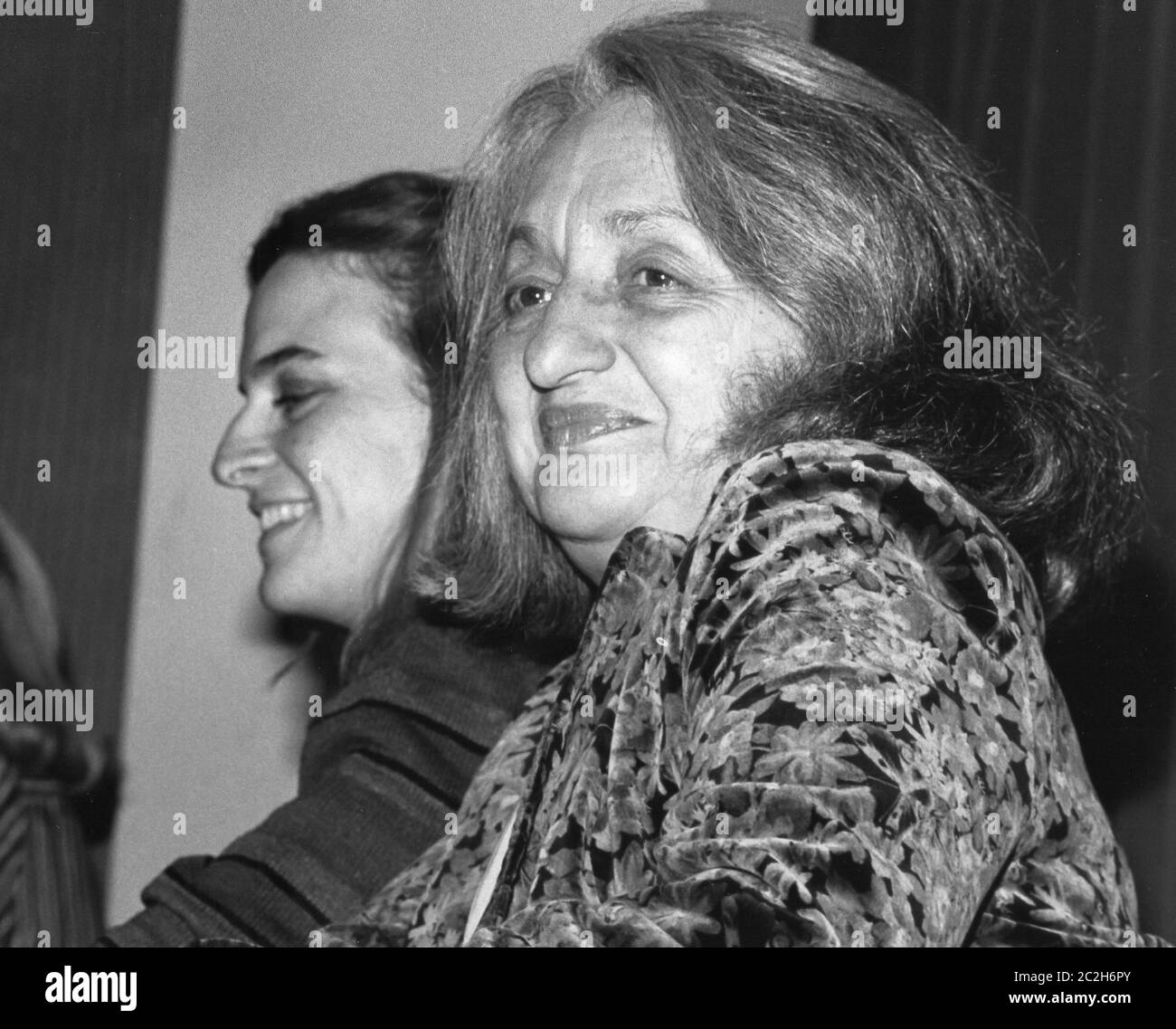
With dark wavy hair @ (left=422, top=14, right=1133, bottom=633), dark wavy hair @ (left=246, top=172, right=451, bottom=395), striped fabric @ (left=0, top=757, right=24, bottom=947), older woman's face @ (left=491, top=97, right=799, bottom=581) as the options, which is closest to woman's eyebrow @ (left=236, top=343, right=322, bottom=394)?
dark wavy hair @ (left=246, top=172, right=451, bottom=395)

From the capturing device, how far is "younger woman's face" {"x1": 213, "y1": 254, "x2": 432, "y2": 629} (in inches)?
65.1

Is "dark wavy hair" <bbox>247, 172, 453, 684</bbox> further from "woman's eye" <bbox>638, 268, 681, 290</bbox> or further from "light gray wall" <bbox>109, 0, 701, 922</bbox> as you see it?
"woman's eye" <bbox>638, 268, 681, 290</bbox>

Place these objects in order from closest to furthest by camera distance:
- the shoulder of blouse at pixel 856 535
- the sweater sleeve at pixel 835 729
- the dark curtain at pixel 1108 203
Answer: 1. the sweater sleeve at pixel 835 729
2. the shoulder of blouse at pixel 856 535
3. the dark curtain at pixel 1108 203

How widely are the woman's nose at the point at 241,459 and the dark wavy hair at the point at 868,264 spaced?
0.69 m

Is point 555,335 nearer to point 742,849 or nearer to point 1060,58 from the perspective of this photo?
point 742,849

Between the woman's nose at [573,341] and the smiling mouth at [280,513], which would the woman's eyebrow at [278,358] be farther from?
the woman's nose at [573,341]

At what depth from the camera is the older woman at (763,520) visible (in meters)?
0.60

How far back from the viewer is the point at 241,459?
69.2 inches

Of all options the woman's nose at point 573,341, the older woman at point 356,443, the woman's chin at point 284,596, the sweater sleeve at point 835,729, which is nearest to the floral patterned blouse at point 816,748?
the sweater sleeve at point 835,729

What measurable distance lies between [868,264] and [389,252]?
0.80m

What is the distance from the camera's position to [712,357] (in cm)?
96

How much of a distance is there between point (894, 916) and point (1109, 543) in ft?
1.94
